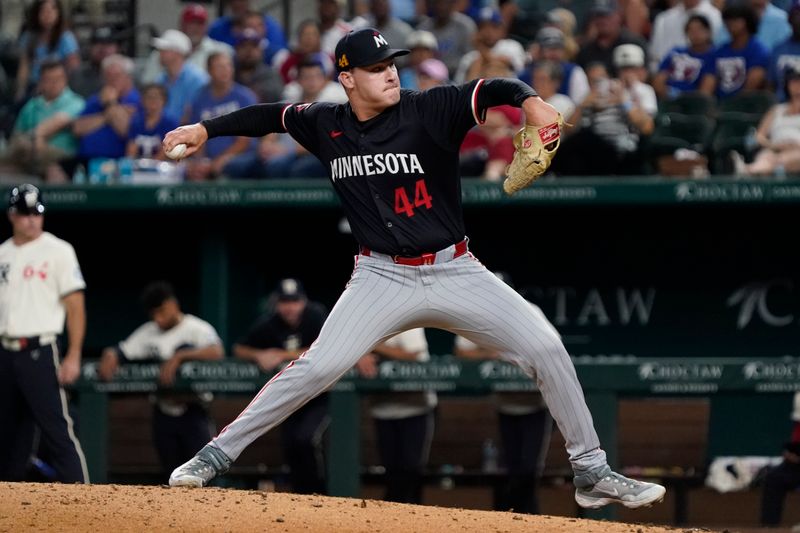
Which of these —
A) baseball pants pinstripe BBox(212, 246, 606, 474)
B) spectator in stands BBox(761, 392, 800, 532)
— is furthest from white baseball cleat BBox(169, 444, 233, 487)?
spectator in stands BBox(761, 392, 800, 532)

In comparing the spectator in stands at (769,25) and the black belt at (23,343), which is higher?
the spectator in stands at (769,25)

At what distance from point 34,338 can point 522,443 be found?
2869 millimetres

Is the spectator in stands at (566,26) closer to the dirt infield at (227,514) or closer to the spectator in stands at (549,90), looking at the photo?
the spectator in stands at (549,90)

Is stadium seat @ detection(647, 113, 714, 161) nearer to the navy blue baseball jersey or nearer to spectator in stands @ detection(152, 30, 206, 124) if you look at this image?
spectator in stands @ detection(152, 30, 206, 124)

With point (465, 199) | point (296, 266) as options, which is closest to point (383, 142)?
point (465, 199)

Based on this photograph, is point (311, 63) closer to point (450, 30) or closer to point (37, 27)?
point (450, 30)

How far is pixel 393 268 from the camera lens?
5051 millimetres

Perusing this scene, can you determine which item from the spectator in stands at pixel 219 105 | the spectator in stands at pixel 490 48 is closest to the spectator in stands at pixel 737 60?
the spectator in stands at pixel 490 48

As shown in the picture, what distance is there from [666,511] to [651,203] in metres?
1.94

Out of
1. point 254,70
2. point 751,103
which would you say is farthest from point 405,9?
point 751,103

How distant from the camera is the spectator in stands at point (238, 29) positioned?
38.2 ft

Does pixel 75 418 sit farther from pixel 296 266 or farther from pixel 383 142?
pixel 383 142

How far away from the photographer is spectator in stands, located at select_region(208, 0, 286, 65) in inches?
459

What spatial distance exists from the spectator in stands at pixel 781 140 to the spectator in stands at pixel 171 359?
3529 mm
